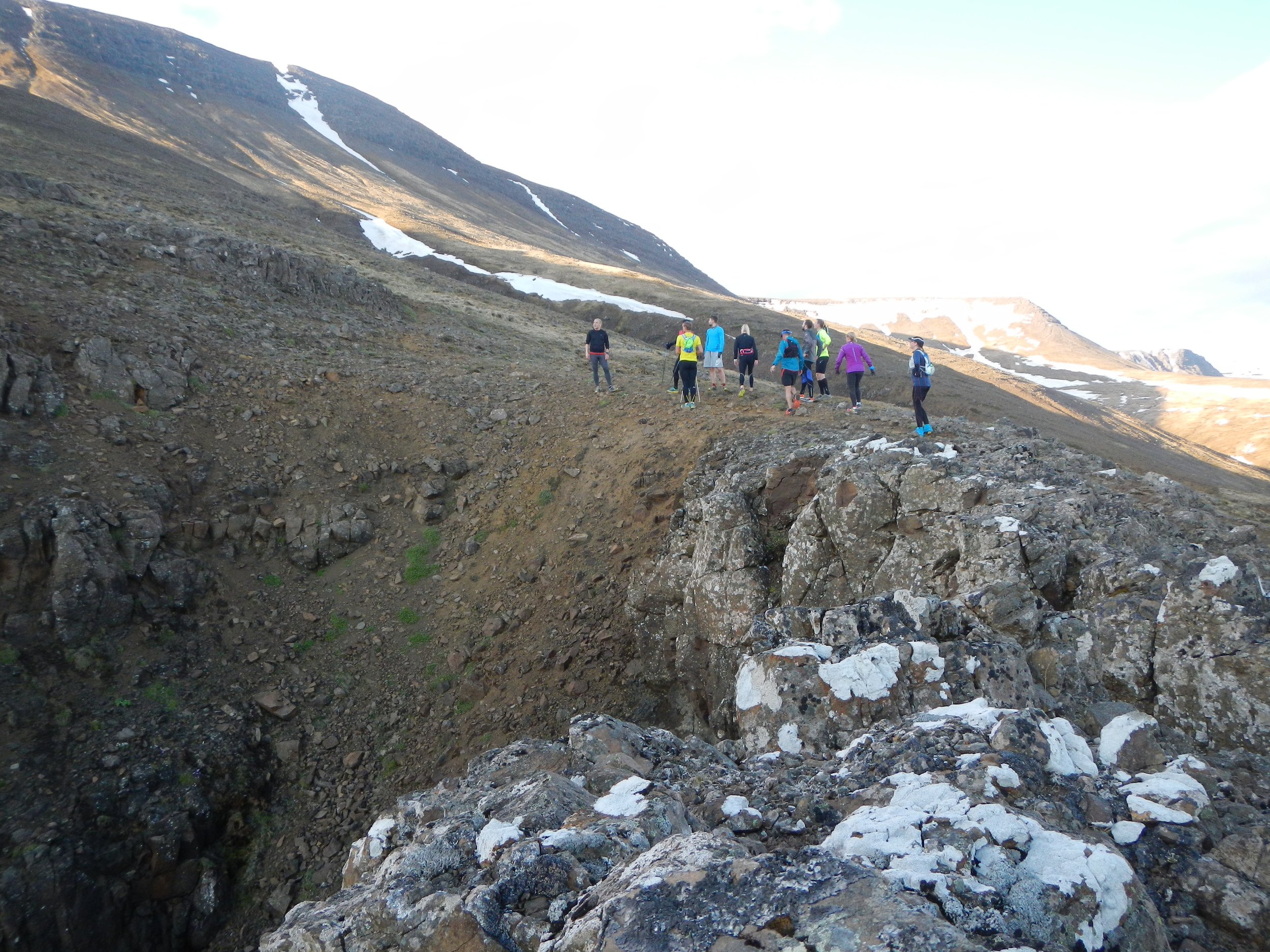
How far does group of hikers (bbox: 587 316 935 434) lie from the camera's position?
537 inches

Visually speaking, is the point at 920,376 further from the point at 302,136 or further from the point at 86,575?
the point at 302,136

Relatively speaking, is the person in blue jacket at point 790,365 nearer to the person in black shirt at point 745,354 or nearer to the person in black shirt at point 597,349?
the person in black shirt at point 745,354

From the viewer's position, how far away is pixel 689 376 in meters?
15.4

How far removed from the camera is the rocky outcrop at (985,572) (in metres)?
5.82

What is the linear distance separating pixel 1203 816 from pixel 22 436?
15796 mm

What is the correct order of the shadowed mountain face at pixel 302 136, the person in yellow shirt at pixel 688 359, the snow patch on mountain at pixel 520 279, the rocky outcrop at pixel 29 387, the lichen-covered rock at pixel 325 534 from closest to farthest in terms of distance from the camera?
the rocky outcrop at pixel 29 387 < the lichen-covered rock at pixel 325 534 < the person in yellow shirt at pixel 688 359 < the snow patch on mountain at pixel 520 279 < the shadowed mountain face at pixel 302 136

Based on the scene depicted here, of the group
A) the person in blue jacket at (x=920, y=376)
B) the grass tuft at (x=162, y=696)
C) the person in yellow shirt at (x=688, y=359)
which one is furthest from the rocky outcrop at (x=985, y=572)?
the grass tuft at (x=162, y=696)

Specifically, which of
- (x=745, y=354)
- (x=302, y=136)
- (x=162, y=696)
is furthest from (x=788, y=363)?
(x=302, y=136)

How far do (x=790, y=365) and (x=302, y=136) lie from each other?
255 feet

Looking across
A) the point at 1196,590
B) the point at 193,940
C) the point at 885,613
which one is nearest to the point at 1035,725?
the point at 885,613

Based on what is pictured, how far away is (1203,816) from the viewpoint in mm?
4199

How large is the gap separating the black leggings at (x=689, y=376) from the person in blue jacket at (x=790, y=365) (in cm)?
190

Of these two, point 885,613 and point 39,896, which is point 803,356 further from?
point 39,896

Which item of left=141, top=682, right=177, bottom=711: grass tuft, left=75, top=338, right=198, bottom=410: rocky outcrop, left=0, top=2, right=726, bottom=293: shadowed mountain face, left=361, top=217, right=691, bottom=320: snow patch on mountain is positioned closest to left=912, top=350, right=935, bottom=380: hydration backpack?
left=141, top=682, right=177, bottom=711: grass tuft
